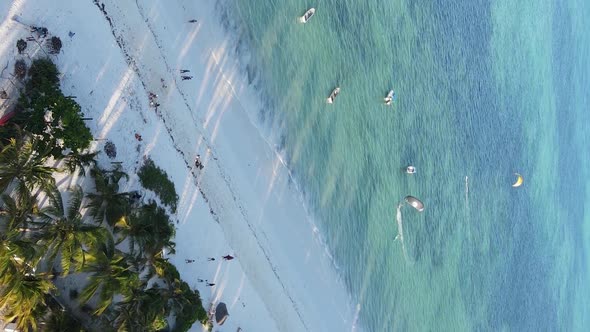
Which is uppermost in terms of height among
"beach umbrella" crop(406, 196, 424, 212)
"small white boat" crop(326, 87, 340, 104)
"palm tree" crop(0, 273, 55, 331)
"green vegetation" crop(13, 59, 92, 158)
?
"small white boat" crop(326, 87, 340, 104)

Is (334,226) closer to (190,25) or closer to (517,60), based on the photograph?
(190,25)

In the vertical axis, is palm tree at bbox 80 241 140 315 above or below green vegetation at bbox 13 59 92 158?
below

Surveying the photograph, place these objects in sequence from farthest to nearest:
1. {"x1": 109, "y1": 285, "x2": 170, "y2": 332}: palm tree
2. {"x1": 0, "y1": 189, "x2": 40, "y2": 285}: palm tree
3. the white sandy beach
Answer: the white sandy beach < {"x1": 109, "y1": 285, "x2": 170, "y2": 332}: palm tree < {"x1": 0, "y1": 189, "x2": 40, "y2": 285}: palm tree

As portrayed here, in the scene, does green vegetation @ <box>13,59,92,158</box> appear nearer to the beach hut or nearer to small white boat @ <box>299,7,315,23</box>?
the beach hut

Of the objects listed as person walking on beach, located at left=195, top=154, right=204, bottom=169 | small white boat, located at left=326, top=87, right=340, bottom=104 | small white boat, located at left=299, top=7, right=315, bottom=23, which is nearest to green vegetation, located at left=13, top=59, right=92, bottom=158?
person walking on beach, located at left=195, top=154, right=204, bottom=169

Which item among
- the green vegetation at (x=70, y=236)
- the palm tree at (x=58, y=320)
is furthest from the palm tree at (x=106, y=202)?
the palm tree at (x=58, y=320)

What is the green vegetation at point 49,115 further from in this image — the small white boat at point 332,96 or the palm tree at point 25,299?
the small white boat at point 332,96

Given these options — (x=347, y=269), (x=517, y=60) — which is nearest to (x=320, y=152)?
(x=347, y=269)

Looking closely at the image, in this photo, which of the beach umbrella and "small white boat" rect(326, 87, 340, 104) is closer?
"small white boat" rect(326, 87, 340, 104)

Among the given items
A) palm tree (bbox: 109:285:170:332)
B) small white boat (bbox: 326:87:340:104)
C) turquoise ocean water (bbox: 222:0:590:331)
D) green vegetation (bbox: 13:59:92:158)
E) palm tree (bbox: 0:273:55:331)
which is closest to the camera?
palm tree (bbox: 0:273:55:331)
